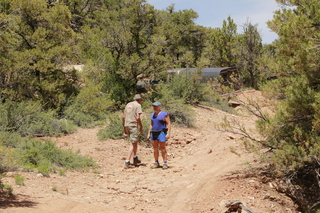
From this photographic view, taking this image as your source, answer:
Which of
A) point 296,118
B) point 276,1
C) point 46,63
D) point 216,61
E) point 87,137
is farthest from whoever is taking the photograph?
point 216,61

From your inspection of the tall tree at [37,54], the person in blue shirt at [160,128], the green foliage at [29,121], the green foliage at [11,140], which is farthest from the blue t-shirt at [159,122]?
the tall tree at [37,54]

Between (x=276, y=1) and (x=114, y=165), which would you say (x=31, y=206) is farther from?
(x=276, y=1)

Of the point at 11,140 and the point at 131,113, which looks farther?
the point at 131,113

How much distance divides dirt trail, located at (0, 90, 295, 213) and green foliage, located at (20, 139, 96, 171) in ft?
1.09

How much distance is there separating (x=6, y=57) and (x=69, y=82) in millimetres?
3016

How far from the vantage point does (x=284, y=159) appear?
6.25m

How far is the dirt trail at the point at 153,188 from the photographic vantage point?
221 inches

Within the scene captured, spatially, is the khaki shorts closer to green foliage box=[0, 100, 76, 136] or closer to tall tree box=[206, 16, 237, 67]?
green foliage box=[0, 100, 76, 136]

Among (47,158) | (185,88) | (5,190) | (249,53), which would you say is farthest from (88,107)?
(249,53)

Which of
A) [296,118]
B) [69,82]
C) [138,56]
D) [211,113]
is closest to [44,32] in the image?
[69,82]

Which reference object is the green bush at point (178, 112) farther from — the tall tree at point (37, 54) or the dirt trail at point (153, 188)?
the tall tree at point (37, 54)

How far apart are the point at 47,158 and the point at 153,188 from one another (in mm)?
2748

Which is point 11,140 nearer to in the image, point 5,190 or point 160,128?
point 5,190

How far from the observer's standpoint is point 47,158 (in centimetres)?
811
